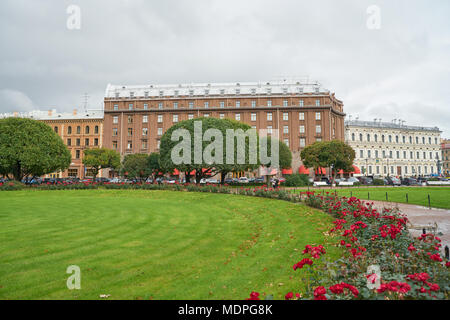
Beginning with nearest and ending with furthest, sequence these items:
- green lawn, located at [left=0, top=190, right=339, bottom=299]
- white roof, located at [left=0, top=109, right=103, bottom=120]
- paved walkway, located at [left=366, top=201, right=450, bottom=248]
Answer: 1. green lawn, located at [left=0, top=190, right=339, bottom=299]
2. paved walkway, located at [left=366, top=201, right=450, bottom=248]
3. white roof, located at [left=0, top=109, right=103, bottom=120]

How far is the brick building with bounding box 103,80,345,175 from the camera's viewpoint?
2559 inches

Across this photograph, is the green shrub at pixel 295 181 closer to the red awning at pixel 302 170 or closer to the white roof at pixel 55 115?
the red awning at pixel 302 170

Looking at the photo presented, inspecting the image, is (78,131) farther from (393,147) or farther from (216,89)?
(393,147)

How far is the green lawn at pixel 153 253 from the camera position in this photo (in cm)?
608

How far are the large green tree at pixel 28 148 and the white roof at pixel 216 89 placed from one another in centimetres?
3441

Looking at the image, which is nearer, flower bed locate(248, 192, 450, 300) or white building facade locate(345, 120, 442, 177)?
flower bed locate(248, 192, 450, 300)

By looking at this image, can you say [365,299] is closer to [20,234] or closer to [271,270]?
[271,270]

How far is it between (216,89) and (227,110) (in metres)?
7.26

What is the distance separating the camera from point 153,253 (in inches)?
336

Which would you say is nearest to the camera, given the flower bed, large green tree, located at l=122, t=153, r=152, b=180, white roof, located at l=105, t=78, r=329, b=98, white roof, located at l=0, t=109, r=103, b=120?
the flower bed

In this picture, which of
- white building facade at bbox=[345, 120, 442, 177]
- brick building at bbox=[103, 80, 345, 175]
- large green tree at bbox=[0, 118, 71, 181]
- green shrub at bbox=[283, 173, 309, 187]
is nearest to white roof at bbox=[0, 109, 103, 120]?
brick building at bbox=[103, 80, 345, 175]

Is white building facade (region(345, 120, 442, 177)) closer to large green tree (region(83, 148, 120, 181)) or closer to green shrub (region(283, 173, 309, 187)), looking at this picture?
green shrub (region(283, 173, 309, 187))

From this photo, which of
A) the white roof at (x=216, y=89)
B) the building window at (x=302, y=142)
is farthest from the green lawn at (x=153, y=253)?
the white roof at (x=216, y=89)

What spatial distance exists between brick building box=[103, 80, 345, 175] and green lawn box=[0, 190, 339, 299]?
5228cm
